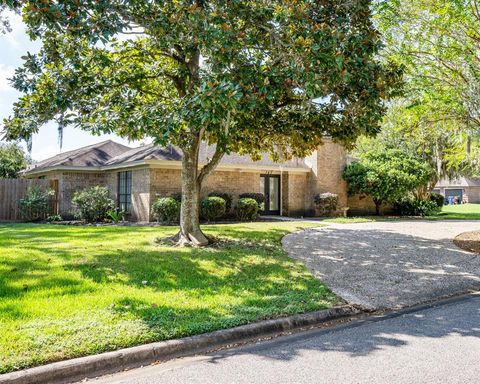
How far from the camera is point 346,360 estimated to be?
162 inches

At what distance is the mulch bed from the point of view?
1109 centimetres

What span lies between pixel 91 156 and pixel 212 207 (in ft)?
26.1

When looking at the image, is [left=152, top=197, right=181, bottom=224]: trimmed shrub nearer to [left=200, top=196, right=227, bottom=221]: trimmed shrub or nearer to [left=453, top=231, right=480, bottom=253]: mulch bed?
[left=200, top=196, right=227, bottom=221]: trimmed shrub

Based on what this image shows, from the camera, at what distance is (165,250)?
30.7 ft

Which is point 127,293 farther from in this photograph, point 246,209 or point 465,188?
point 465,188

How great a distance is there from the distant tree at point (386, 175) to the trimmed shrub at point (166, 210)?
1008 centimetres

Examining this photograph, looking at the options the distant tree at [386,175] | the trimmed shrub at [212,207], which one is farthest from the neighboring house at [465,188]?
the trimmed shrub at [212,207]

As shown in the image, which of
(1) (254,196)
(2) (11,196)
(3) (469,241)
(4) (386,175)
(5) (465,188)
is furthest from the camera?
(5) (465,188)

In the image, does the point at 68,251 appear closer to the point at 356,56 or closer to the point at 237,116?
the point at 237,116

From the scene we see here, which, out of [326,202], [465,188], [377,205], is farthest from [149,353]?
[465,188]

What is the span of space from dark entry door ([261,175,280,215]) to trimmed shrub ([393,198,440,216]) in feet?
23.7

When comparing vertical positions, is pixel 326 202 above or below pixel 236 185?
below

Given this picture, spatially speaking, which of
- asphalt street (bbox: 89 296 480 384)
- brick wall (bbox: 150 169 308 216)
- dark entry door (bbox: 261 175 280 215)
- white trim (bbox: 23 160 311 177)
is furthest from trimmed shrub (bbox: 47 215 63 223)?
asphalt street (bbox: 89 296 480 384)

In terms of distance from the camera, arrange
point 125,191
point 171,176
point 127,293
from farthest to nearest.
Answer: point 125,191
point 171,176
point 127,293
